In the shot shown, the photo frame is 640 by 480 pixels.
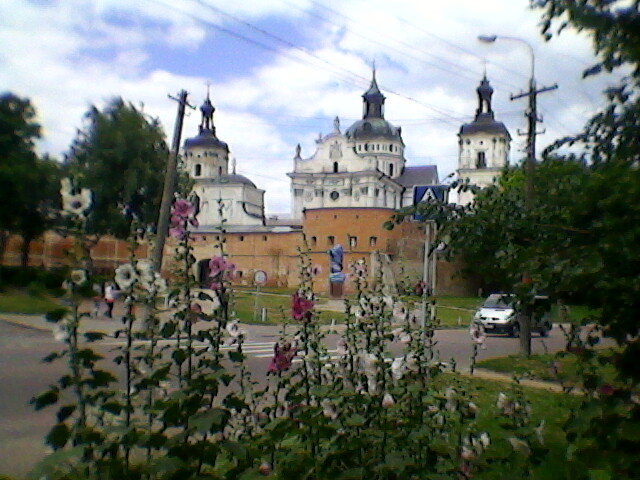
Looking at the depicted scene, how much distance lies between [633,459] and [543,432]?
0.61 metres

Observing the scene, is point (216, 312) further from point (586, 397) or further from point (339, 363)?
point (586, 397)

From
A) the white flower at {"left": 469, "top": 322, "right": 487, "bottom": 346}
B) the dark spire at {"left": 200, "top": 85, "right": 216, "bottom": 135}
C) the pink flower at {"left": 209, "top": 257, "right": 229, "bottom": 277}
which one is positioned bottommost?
the white flower at {"left": 469, "top": 322, "right": 487, "bottom": 346}

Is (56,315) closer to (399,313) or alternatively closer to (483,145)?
(399,313)

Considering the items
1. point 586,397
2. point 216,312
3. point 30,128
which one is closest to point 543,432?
point 586,397

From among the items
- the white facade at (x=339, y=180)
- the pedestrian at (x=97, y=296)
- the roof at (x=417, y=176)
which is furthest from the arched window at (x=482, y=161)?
the pedestrian at (x=97, y=296)

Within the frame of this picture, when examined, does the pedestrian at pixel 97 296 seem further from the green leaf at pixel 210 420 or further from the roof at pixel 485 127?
the roof at pixel 485 127

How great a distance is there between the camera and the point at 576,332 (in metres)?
Result: 3.59

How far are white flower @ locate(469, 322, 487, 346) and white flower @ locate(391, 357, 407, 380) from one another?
2.35 feet

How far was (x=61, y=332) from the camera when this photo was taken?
233 cm

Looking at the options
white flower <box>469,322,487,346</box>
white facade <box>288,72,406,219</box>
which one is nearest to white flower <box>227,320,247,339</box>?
white flower <box>469,322,487,346</box>

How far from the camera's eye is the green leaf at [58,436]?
2.16 m

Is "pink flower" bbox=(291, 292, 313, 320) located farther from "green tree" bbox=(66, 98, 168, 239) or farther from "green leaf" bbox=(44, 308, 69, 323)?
"green leaf" bbox=(44, 308, 69, 323)

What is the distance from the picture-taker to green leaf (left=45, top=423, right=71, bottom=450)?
2164 mm

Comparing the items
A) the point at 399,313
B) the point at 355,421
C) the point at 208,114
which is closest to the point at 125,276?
the point at 355,421
